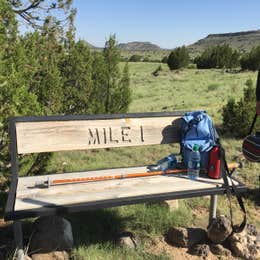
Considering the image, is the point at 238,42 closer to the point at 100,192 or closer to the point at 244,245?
the point at 244,245

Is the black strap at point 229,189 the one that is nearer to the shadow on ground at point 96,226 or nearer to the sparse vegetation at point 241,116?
the shadow on ground at point 96,226

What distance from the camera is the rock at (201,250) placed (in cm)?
315

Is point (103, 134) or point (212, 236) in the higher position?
point (103, 134)

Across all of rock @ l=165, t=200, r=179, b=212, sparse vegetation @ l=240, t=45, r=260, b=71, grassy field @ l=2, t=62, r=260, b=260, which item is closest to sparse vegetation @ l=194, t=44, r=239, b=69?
sparse vegetation @ l=240, t=45, r=260, b=71

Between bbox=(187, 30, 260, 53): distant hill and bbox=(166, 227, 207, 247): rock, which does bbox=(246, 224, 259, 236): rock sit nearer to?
bbox=(166, 227, 207, 247): rock

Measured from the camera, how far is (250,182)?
5004 millimetres

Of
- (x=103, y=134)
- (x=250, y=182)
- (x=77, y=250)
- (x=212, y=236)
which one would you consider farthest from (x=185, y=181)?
(x=250, y=182)

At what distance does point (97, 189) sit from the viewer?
2.92 meters

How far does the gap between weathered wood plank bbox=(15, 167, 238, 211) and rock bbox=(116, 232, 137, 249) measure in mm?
519

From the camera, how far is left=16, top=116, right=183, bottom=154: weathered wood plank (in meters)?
3.18

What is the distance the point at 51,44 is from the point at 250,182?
11.8 feet

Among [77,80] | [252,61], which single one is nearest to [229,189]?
[77,80]

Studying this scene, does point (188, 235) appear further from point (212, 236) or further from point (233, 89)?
point (233, 89)

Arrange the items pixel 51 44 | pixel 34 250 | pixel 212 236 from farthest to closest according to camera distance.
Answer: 1. pixel 51 44
2. pixel 212 236
3. pixel 34 250
